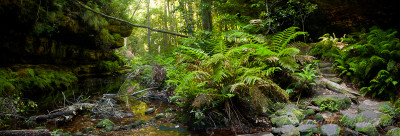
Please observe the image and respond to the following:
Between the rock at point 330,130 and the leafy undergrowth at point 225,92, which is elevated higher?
the leafy undergrowth at point 225,92

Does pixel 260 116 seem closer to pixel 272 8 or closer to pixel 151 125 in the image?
pixel 151 125

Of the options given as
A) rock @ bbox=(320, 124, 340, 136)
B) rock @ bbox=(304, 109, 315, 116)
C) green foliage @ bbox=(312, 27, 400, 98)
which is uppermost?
green foliage @ bbox=(312, 27, 400, 98)

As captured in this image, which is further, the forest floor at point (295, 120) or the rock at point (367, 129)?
the forest floor at point (295, 120)

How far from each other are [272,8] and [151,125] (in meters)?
5.47

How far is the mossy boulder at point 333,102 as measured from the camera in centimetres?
370

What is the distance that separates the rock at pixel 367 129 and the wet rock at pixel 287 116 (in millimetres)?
757

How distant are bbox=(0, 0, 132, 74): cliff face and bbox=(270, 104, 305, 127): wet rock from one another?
8.24 m

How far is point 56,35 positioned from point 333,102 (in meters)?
11.0

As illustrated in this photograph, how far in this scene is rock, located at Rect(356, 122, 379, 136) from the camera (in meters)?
2.71

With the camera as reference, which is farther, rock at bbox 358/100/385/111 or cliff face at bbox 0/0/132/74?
cliff face at bbox 0/0/132/74

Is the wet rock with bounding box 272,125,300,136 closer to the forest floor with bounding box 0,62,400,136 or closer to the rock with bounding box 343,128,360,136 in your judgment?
the forest floor with bounding box 0,62,400,136

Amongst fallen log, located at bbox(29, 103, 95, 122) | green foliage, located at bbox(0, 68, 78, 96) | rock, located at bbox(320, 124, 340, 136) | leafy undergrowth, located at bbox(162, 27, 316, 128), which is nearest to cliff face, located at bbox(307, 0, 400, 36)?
leafy undergrowth, located at bbox(162, 27, 316, 128)

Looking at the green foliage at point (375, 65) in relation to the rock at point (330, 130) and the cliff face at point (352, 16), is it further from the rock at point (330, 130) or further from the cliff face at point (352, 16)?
the cliff face at point (352, 16)

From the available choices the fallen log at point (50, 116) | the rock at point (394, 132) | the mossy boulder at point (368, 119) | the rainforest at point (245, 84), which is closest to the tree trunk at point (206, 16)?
the rainforest at point (245, 84)
